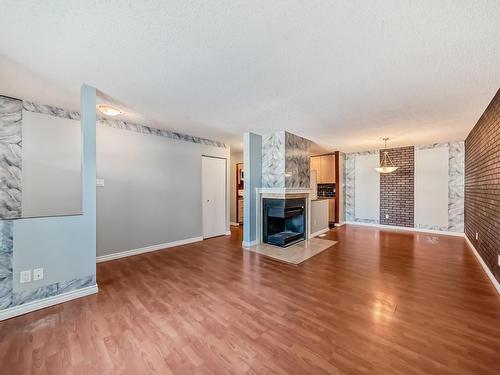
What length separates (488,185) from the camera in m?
3.15

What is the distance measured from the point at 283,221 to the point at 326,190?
3438 mm

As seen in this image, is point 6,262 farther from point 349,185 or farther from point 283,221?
point 349,185

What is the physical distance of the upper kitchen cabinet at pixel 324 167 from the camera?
24.4 ft

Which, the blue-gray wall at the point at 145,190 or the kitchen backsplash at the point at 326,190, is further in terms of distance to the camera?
the kitchen backsplash at the point at 326,190

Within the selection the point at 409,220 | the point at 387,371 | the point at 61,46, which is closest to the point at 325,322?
the point at 387,371

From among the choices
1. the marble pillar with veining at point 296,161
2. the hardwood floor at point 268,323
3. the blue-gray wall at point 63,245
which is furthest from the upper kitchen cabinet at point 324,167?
the blue-gray wall at point 63,245

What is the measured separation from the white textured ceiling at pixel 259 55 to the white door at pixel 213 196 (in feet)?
7.03

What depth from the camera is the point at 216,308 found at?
2.25 metres

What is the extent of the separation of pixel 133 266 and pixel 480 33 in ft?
15.8

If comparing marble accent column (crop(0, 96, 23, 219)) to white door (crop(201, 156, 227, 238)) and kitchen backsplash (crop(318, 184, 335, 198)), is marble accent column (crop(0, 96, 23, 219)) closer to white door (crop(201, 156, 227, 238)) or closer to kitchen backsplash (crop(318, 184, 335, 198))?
white door (crop(201, 156, 227, 238))

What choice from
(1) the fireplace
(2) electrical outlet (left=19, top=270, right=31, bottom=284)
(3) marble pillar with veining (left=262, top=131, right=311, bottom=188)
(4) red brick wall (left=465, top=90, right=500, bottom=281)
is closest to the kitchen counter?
(1) the fireplace

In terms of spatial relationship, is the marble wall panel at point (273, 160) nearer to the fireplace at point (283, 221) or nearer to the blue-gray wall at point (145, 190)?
the fireplace at point (283, 221)

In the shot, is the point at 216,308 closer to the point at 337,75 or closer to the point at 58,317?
the point at 58,317

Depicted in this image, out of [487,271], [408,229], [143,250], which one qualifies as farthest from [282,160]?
[408,229]
